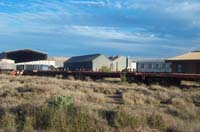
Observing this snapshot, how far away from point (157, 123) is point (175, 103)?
8.57 m

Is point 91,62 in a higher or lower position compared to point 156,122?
higher

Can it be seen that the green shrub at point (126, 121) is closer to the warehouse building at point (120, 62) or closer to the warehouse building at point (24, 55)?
the warehouse building at point (24, 55)

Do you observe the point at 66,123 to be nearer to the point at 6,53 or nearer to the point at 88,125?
the point at 88,125

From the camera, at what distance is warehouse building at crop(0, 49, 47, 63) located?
102787 mm

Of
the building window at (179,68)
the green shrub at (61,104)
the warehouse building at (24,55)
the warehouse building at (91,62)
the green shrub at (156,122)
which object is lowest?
the green shrub at (156,122)

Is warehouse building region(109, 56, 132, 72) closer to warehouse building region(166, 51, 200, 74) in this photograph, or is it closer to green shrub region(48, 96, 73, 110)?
warehouse building region(166, 51, 200, 74)

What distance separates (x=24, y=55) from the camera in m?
108

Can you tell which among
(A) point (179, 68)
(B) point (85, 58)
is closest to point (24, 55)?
(B) point (85, 58)

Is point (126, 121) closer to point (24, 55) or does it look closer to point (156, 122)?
point (156, 122)

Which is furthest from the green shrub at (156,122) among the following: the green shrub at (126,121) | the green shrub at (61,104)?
the green shrub at (61,104)

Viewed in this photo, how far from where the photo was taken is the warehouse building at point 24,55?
337 feet

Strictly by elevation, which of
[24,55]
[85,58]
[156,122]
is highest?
[24,55]

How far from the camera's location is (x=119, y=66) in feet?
350

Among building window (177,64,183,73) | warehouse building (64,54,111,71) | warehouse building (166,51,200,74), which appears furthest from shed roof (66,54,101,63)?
building window (177,64,183,73)
